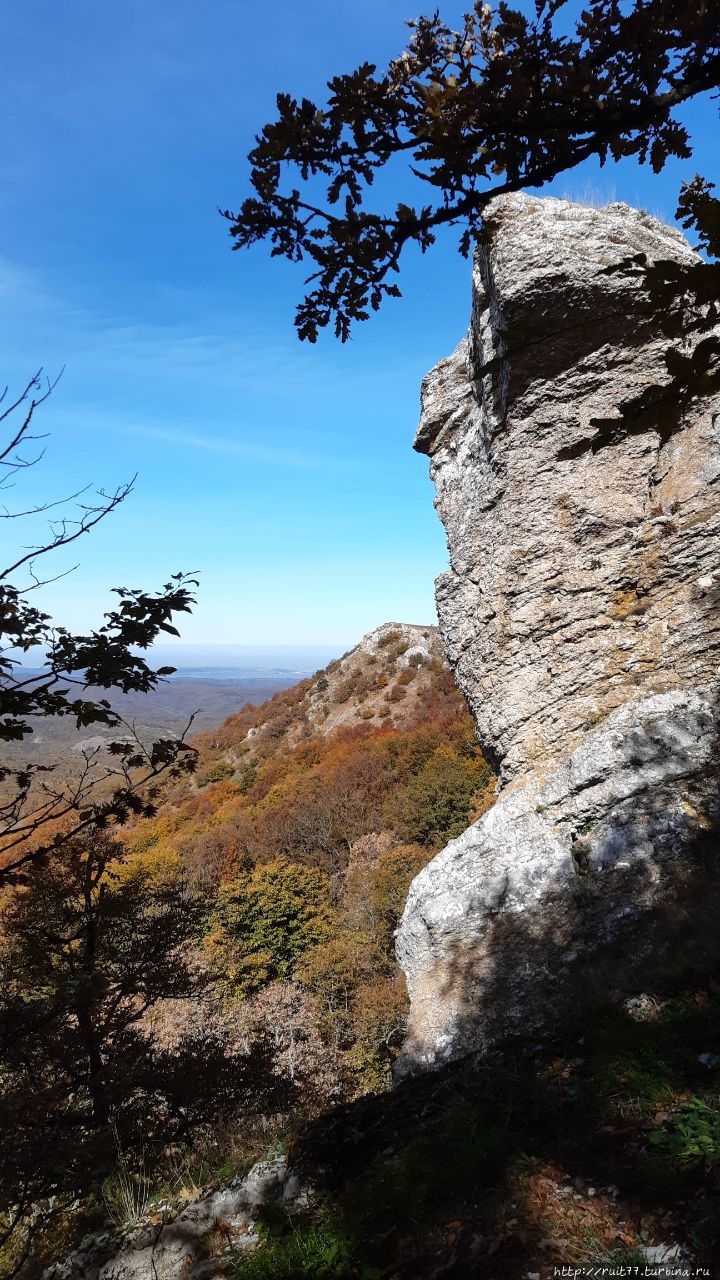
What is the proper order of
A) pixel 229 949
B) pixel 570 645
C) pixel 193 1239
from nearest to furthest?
pixel 193 1239, pixel 570 645, pixel 229 949

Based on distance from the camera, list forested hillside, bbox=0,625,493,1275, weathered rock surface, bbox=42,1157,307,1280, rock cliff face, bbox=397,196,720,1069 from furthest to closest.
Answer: rock cliff face, bbox=397,196,720,1069
forested hillside, bbox=0,625,493,1275
weathered rock surface, bbox=42,1157,307,1280

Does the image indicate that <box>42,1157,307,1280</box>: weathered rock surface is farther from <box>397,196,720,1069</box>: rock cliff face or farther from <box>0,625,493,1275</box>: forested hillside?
<box>397,196,720,1069</box>: rock cliff face

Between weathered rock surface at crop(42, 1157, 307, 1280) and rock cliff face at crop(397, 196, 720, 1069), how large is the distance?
221 centimetres

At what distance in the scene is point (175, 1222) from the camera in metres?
3.82

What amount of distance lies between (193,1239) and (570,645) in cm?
593

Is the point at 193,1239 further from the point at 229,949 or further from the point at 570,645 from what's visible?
the point at 229,949

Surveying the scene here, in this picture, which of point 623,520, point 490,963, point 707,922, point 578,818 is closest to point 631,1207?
point 707,922

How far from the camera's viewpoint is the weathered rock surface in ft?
11.4

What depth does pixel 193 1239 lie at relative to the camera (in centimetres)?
364

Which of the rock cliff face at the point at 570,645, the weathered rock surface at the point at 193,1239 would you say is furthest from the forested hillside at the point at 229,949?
the rock cliff face at the point at 570,645

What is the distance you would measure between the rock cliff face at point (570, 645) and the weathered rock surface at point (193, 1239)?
2.21 meters

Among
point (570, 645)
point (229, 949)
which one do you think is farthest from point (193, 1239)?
point (229, 949)

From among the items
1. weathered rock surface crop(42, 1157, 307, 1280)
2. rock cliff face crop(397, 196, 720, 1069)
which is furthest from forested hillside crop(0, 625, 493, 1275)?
rock cliff face crop(397, 196, 720, 1069)

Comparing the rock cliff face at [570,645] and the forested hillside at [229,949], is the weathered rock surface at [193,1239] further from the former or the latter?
the rock cliff face at [570,645]
